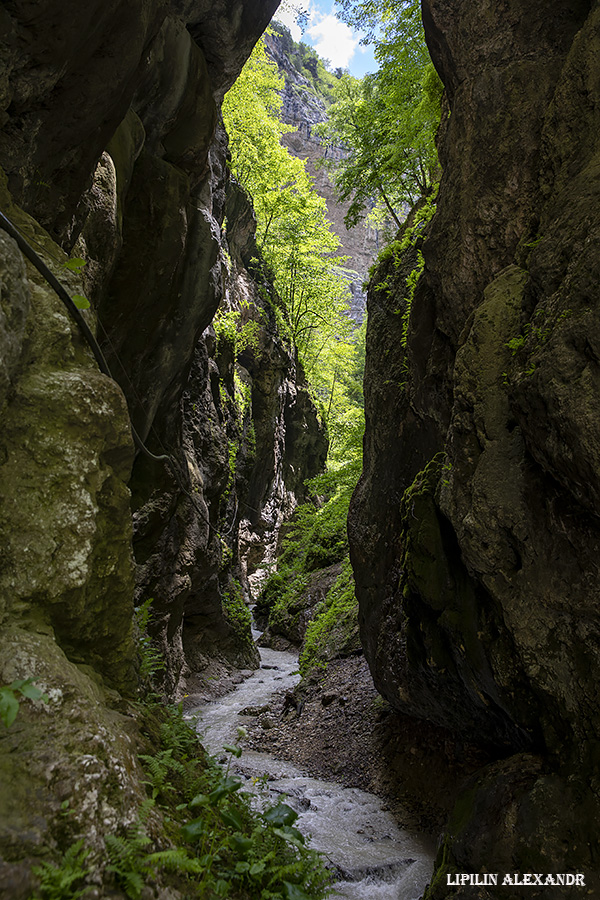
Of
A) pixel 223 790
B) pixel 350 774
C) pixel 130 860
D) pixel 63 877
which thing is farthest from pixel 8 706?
pixel 350 774

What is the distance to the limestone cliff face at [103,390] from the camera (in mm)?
2455

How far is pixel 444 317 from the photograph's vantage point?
5.99 m

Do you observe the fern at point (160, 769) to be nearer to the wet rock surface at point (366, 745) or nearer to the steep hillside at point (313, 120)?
the wet rock surface at point (366, 745)

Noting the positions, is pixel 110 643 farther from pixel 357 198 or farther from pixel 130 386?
pixel 357 198

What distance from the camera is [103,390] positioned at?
355 centimetres

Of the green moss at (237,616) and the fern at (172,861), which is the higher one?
the green moss at (237,616)

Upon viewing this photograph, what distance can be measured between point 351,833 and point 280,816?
3.13m

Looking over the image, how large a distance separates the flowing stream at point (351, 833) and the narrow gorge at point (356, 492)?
135mm

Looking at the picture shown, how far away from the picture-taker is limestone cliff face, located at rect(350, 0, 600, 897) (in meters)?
3.62

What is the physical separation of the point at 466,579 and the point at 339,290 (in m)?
22.1

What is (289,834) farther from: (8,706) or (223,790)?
(8,706)

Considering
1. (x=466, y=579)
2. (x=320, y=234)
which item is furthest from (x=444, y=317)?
(x=320, y=234)

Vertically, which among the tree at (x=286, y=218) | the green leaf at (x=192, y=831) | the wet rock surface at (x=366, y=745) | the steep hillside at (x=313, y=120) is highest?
the steep hillside at (x=313, y=120)

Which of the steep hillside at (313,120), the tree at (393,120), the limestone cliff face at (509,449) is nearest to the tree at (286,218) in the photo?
the tree at (393,120)
